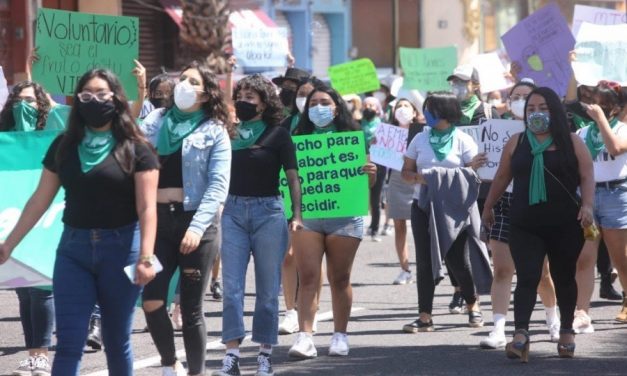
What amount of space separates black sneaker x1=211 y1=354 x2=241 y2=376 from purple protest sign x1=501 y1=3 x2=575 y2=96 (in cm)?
507

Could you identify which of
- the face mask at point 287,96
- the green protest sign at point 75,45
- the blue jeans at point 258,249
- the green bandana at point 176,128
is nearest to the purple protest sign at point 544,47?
the face mask at point 287,96

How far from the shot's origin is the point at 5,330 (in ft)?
35.1

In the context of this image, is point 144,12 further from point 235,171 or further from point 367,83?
point 235,171

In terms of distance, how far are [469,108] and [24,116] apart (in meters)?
4.15

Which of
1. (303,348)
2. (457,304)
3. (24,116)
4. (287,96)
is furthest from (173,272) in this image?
(457,304)

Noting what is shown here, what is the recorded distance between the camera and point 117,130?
22.3 feet

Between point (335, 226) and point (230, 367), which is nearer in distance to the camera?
point (230, 367)

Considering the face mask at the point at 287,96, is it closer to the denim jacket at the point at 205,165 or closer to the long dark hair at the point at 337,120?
the long dark hair at the point at 337,120

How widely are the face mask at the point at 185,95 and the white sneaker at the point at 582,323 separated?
3798 mm

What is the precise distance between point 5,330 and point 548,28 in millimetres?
5397

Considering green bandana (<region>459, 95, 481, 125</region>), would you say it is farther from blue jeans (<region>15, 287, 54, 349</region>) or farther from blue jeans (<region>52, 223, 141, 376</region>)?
blue jeans (<region>52, 223, 141, 376</region>)

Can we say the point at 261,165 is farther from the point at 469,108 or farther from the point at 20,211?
the point at 469,108

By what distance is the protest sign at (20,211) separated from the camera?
816 cm

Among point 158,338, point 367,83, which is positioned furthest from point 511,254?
point 367,83
